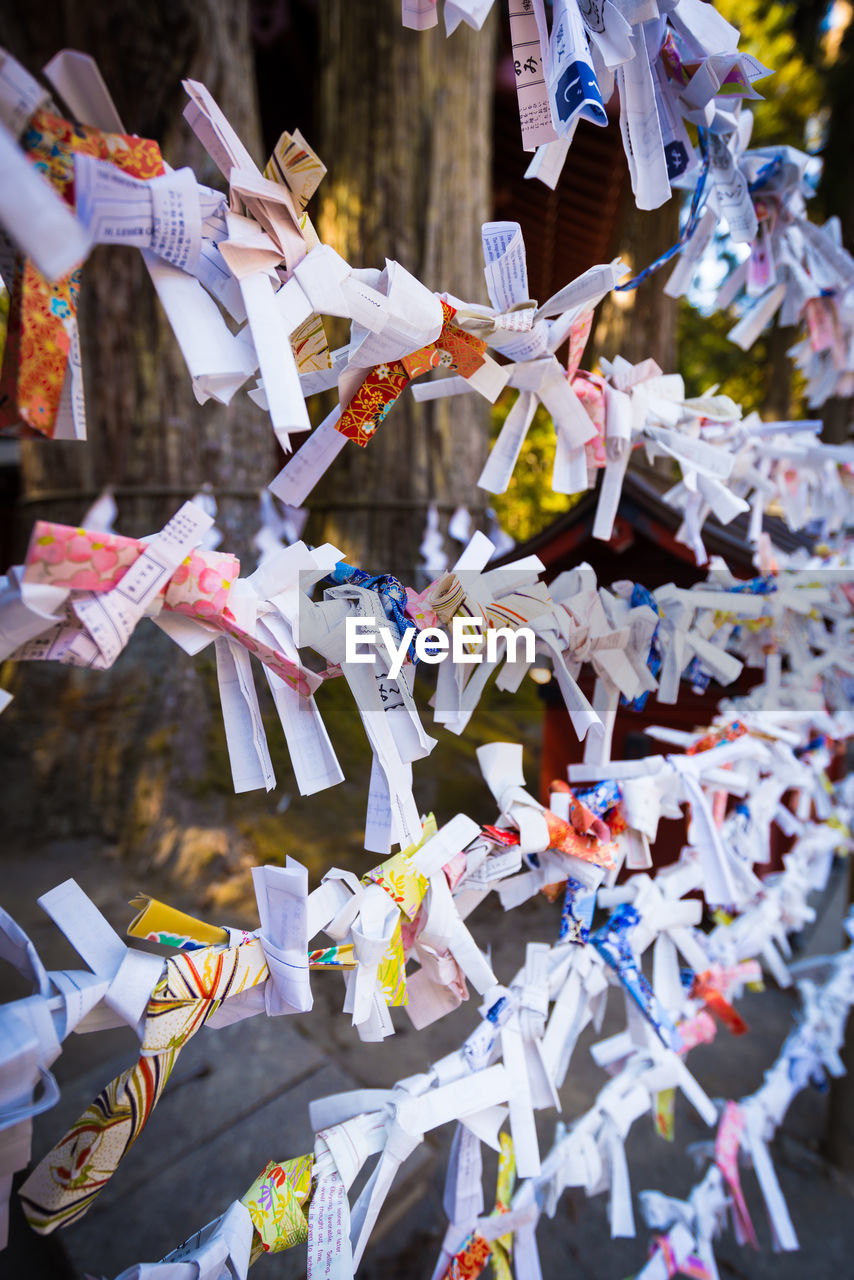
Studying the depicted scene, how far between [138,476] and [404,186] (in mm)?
873

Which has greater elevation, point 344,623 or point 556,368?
point 556,368

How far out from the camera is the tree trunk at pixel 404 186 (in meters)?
1.00

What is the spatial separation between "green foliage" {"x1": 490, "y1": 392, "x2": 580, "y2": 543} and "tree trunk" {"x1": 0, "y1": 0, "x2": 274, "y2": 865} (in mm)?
682

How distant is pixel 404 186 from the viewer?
3.38ft

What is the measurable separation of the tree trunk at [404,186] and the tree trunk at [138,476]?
33 centimetres

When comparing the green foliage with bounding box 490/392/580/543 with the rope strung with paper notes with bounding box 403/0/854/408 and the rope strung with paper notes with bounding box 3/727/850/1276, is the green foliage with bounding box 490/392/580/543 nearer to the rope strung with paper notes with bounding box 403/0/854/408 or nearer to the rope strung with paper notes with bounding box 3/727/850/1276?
the rope strung with paper notes with bounding box 403/0/854/408

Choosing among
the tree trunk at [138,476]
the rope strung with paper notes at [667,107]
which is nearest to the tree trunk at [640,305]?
the rope strung with paper notes at [667,107]

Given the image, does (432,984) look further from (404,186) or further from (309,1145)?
(404,186)

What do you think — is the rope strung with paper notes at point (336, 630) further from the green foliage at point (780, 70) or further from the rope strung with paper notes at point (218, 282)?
the green foliage at point (780, 70)

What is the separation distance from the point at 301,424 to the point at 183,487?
1394mm

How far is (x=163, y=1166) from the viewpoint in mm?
581

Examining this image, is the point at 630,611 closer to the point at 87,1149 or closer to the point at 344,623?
the point at 344,623

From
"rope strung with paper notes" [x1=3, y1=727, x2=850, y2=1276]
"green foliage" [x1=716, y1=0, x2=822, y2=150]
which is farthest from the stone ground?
"green foliage" [x1=716, y1=0, x2=822, y2=150]

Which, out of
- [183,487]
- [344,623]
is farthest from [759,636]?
[183,487]
